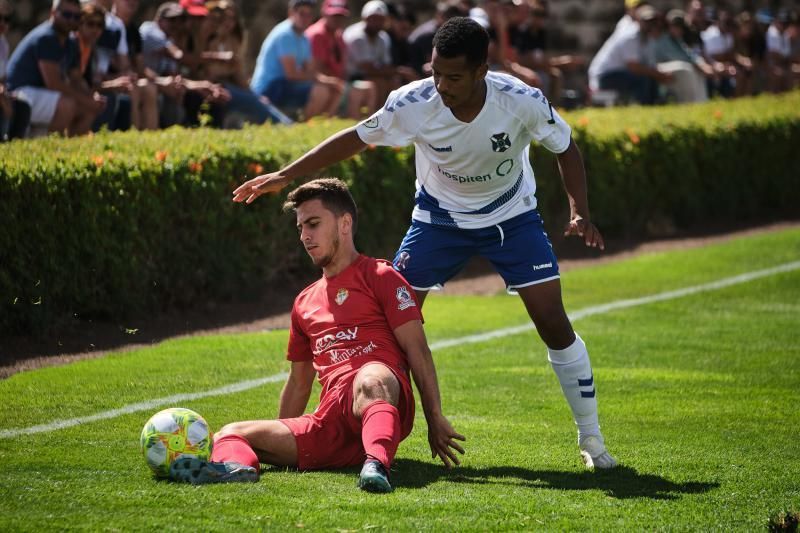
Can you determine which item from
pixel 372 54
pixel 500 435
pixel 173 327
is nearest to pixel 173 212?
pixel 173 327

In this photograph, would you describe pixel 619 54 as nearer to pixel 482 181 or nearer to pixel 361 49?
pixel 361 49

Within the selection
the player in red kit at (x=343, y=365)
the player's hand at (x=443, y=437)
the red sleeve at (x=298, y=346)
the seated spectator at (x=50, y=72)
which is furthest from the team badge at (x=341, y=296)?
the seated spectator at (x=50, y=72)

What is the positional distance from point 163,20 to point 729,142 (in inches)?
313

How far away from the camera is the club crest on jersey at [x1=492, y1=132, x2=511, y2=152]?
6.79m

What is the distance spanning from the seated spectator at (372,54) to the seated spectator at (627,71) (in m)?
4.63

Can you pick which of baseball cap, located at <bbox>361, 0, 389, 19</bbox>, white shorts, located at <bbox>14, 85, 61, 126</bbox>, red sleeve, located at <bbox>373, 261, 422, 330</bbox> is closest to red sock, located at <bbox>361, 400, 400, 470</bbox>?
red sleeve, located at <bbox>373, 261, 422, 330</bbox>

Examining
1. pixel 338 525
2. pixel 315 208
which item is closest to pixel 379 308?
pixel 315 208

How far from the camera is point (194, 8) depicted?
599 inches

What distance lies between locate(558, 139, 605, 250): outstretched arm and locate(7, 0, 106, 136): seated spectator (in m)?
6.87

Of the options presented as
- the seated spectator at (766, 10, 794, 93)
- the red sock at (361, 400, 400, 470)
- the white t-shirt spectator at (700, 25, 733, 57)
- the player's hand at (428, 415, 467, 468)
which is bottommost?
the seated spectator at (766, 10, 794, 93)

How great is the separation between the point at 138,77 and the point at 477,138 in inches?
316

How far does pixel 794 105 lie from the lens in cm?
2106

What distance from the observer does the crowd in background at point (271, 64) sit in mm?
12758

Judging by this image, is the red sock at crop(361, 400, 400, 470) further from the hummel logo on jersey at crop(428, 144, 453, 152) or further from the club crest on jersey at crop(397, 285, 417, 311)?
the hummel logo on jersey at crop(428, 144, 453, 152)
